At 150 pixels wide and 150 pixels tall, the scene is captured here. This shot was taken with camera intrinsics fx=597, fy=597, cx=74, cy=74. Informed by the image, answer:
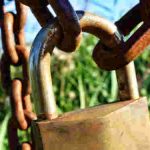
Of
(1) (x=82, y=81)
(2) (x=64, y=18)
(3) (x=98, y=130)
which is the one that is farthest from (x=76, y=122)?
(1) (x=82, y=81)

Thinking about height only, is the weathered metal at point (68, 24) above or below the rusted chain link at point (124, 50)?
above

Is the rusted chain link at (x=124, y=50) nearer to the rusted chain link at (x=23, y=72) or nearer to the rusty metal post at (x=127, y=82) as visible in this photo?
the rusty metal post at (x=127, y=82)

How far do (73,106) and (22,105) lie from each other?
79.1 inches

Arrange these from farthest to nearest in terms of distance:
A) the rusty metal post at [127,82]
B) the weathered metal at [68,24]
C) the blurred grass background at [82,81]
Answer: the blurred grass background at [82,81] < the rusty metal post at [127,82] < the weathered metal at [68,24]

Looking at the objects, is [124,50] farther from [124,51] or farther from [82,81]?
[82,81]

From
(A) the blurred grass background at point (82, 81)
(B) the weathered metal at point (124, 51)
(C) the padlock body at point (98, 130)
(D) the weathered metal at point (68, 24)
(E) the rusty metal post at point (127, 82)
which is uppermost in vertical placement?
(A) the blurred grass background at point (82, 81)

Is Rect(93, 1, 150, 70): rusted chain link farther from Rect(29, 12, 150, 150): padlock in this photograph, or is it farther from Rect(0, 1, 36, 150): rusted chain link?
Rect(0, 1, 36, 150): rusted chain link

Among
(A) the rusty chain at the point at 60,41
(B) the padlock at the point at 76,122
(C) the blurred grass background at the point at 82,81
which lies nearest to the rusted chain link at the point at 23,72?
(A) the rusty chain at the point at 60,41

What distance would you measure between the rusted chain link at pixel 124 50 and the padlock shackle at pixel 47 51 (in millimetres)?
13

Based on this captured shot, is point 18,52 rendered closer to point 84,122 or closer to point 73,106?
point 84,122

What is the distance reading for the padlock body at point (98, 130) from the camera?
2.67 feet

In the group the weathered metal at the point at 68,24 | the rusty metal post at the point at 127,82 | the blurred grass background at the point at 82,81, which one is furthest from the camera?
the blurred grass background at the point at 82,81

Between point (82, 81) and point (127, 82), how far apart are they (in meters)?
2.20

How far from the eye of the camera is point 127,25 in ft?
2.88
